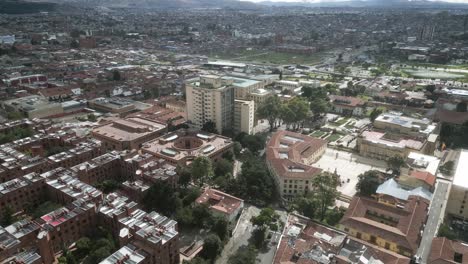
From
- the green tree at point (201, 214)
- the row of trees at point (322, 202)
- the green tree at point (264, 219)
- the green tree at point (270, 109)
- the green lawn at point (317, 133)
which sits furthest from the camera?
the green lawn at point (317, 133)

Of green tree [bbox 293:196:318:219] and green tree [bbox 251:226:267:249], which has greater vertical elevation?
green tree [bbox 293:196:318:219]

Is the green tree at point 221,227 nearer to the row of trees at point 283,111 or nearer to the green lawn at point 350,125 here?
the row of trees at point 283,111

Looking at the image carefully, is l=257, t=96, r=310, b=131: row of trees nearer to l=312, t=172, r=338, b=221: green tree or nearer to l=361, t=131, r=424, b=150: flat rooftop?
l=361, t=131, r=424, b=150: flat rooftop

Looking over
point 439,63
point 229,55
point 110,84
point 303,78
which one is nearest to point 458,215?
point 303,78

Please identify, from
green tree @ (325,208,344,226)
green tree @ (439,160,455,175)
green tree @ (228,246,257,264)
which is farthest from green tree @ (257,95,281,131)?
green tree @ (228,246,257,264)

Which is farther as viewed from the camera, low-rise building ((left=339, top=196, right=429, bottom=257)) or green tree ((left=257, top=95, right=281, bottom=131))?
green tree ((left=257, top=95, right=281, bottom=131))

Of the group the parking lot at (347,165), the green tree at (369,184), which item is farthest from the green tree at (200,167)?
the green tree at (369,184)
